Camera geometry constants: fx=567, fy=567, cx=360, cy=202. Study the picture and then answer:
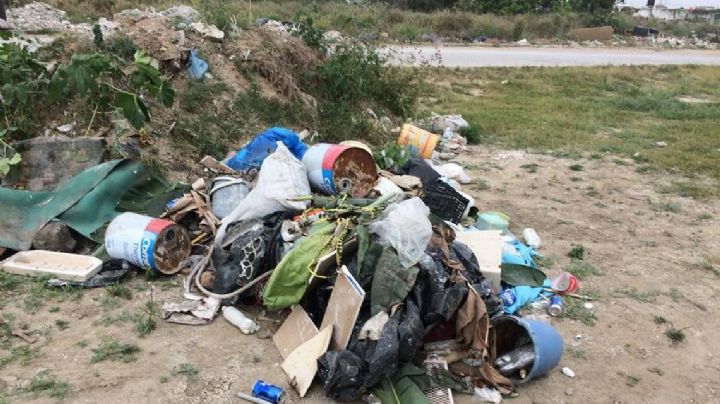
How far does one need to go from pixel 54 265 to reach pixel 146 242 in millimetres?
641

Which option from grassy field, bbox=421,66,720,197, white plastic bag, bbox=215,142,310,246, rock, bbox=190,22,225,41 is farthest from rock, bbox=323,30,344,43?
white plastic bag, bbox=215,142,310,246

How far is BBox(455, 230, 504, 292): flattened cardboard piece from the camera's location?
3.69m

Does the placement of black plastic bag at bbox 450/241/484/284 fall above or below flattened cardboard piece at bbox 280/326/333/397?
above

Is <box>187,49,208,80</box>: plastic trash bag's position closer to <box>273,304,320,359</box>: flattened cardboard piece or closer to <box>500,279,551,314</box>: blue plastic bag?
<box>273,304,320,359</box>: flattened cardboard piece

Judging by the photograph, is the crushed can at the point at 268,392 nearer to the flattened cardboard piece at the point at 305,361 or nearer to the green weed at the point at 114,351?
the flattened cardboard piece at the point at 305,361

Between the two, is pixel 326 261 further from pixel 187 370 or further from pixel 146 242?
pixel 146 242

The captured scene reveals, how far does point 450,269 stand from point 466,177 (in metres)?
2.91

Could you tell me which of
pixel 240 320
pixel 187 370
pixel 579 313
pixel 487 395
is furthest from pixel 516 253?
pixel 187 370

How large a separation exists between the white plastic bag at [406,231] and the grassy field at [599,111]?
4.27 metres

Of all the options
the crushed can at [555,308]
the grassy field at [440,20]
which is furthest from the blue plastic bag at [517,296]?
the grassy field at [440,20]

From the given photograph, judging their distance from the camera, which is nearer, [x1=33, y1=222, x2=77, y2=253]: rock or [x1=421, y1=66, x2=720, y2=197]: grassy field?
[x1=33, y1=222, x2=77, y2=253]: rock

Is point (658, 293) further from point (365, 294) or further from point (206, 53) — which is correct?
point (206, 53)

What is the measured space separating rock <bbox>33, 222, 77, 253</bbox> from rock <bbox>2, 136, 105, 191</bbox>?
0.60m

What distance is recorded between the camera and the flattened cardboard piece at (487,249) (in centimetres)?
369
